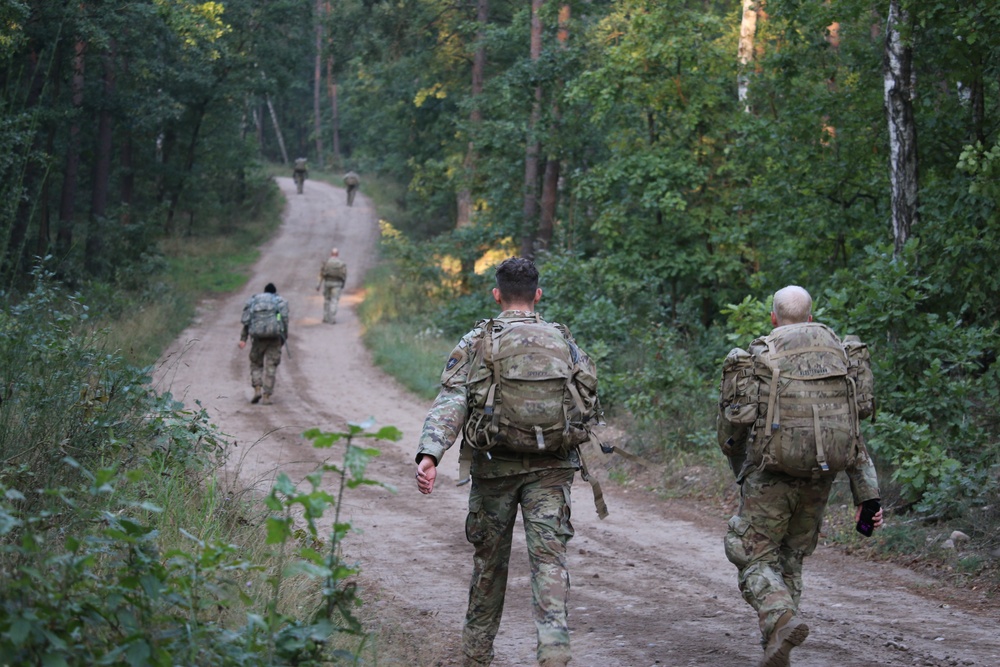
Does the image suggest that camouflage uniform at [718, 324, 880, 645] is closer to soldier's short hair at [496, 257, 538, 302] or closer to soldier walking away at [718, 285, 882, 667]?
soldier walking away at [718, 285, 882, 667]

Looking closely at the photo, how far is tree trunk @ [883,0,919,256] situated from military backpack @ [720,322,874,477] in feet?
18.8

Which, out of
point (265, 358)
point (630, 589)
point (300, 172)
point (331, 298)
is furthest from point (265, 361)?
point (300, 172)

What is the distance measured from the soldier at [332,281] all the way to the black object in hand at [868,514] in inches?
783

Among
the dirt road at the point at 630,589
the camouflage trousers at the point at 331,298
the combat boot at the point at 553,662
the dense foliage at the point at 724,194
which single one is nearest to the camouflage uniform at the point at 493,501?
the combat boot at the point at 553,662

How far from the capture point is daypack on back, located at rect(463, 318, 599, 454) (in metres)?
4.63

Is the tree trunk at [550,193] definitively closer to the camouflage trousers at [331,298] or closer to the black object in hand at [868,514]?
the camouflage trousers at [331,298]

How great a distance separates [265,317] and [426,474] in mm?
11381

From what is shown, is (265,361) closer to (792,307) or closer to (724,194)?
(724,194)

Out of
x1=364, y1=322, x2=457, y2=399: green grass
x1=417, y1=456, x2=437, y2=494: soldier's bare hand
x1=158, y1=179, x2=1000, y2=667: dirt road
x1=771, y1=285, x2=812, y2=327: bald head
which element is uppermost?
x1=771, y1=285, x2=812, y2=327: bald head

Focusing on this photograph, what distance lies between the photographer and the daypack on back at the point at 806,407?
489cm

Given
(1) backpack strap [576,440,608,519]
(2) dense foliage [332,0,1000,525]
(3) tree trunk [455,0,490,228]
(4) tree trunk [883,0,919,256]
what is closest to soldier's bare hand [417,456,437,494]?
(1) backpack strap [576,440,608,519]

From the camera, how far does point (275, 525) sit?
11.1 feet

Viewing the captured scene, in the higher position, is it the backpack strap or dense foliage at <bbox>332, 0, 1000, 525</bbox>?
dense foliage at <bbox>332, 0, 1000, 525</bbox>

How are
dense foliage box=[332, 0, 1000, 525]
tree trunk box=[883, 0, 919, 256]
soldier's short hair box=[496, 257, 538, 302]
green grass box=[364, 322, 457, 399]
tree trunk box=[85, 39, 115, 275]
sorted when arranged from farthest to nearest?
1. tree trunk box=[85, 39, 115, 275]
2. green grass box=[364, 322, 457, 399]
3. tree trunk box=[883, 0, 919, 256]
4. dense foliage box=[332, 0, 1000, 525]
5. soldier's short hair box=[496, 257, 538, 302]
